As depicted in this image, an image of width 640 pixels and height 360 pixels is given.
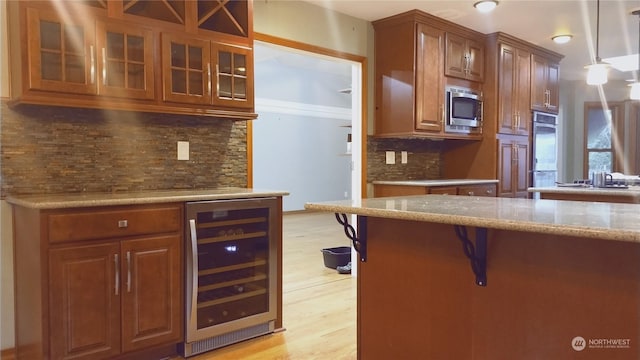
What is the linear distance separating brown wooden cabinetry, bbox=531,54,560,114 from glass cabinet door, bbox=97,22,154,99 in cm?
410

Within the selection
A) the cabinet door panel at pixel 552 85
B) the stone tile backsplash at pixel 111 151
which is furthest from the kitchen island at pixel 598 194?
the stone tile backsplash at pixel 111 151

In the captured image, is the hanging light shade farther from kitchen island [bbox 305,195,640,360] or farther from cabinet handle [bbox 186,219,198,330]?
cabinet handle [bbox 186,219,198,330]

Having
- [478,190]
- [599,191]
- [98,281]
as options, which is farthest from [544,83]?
[98,281]

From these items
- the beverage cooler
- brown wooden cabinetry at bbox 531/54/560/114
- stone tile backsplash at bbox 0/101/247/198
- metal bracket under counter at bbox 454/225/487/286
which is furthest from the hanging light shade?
stone tile backsplash at bbox 0/101/247/198

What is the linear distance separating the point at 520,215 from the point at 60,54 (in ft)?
6.90

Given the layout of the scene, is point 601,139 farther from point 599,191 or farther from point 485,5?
point 485,5

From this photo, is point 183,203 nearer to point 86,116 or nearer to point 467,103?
point 86,116

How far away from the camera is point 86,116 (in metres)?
2.61

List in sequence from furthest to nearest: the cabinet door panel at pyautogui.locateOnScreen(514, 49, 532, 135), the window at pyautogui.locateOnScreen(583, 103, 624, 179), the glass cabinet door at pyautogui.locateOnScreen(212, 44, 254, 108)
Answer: the window at pyautogui.locateOnScreen(583, 103, 624, 179), the cabinet door panel at pyautogui.locateOnScreen(514, 49, 532, 135), the glass cabinet door at pyautogui.locateOnScreen(212, 44, 254, 108)

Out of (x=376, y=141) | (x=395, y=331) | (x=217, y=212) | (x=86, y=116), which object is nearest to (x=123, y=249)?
(x=217, y=212)

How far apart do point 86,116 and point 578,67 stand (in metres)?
6.08

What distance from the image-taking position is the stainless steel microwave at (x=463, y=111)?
429 centimetres

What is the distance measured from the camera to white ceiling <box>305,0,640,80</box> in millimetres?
A: 3719

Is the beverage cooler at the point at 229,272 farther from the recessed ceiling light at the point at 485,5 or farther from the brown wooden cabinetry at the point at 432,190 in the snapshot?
the recessed ceiling light at the point at 485,5
